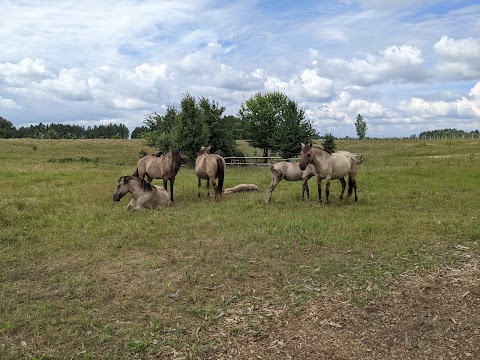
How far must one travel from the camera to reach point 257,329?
186 inches

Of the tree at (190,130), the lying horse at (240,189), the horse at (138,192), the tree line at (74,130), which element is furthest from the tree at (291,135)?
the tree line at (74,130)

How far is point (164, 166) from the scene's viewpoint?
14164mm

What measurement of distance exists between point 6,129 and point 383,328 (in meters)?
134

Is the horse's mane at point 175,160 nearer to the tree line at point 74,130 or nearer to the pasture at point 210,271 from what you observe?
the pasture at point 210,271

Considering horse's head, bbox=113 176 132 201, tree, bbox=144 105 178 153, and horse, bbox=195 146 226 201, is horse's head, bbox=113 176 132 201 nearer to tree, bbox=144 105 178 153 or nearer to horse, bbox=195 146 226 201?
horse, bbox=195 146 226 201

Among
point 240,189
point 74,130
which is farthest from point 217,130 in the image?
point 74,130

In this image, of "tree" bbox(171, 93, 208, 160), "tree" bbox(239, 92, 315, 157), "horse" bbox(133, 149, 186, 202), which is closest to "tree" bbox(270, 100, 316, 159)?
"tree" bbox(239, 92, 315, 157)

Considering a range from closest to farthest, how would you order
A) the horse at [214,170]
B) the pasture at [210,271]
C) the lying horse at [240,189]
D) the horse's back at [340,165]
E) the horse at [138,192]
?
the pasture at [210,271] < the horse at [138,192] < the horse's back at [340,165] < the horse at [214,170] < the lying horse at [240,189]

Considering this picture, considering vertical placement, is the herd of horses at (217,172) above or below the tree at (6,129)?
below

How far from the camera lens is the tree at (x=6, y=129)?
111544 mm

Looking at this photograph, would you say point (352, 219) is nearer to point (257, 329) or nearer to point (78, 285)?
point (257, 329)

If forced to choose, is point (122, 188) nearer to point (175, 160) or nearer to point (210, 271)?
point (175, 160)

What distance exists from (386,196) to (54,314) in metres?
11.6

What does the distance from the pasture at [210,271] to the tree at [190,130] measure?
75.0 ft
